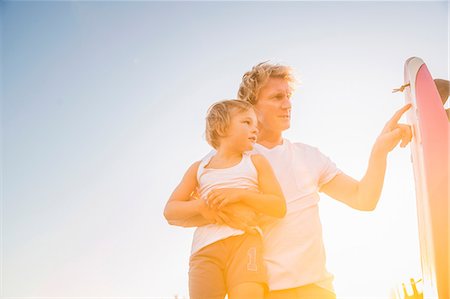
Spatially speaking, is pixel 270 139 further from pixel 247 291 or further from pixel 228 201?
pixel 247 291

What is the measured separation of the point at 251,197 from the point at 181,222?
0.42 metres

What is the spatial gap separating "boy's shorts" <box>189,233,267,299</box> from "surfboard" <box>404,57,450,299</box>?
2.55 feet

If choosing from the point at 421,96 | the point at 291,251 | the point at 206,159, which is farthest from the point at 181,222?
the point at 421,96

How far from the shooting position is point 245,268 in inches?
83.7

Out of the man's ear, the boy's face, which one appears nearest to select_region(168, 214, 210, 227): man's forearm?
the boy's face

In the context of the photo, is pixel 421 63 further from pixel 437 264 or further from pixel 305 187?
pixel 437 264

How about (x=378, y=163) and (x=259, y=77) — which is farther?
(x=259, y=77)

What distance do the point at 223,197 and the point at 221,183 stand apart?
0.16 meters

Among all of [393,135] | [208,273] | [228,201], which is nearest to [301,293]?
[208,273]

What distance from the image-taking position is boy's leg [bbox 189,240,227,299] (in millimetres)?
2111

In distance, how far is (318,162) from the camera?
2578 millimetres

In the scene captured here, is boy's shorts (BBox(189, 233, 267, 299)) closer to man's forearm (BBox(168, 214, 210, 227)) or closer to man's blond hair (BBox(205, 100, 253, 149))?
man's forearm (BBox(168, 214, 210, 227))

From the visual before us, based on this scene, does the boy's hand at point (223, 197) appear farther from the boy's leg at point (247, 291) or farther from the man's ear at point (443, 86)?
the man's ear at point (443, 86)

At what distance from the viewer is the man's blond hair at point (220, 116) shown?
2492mm
